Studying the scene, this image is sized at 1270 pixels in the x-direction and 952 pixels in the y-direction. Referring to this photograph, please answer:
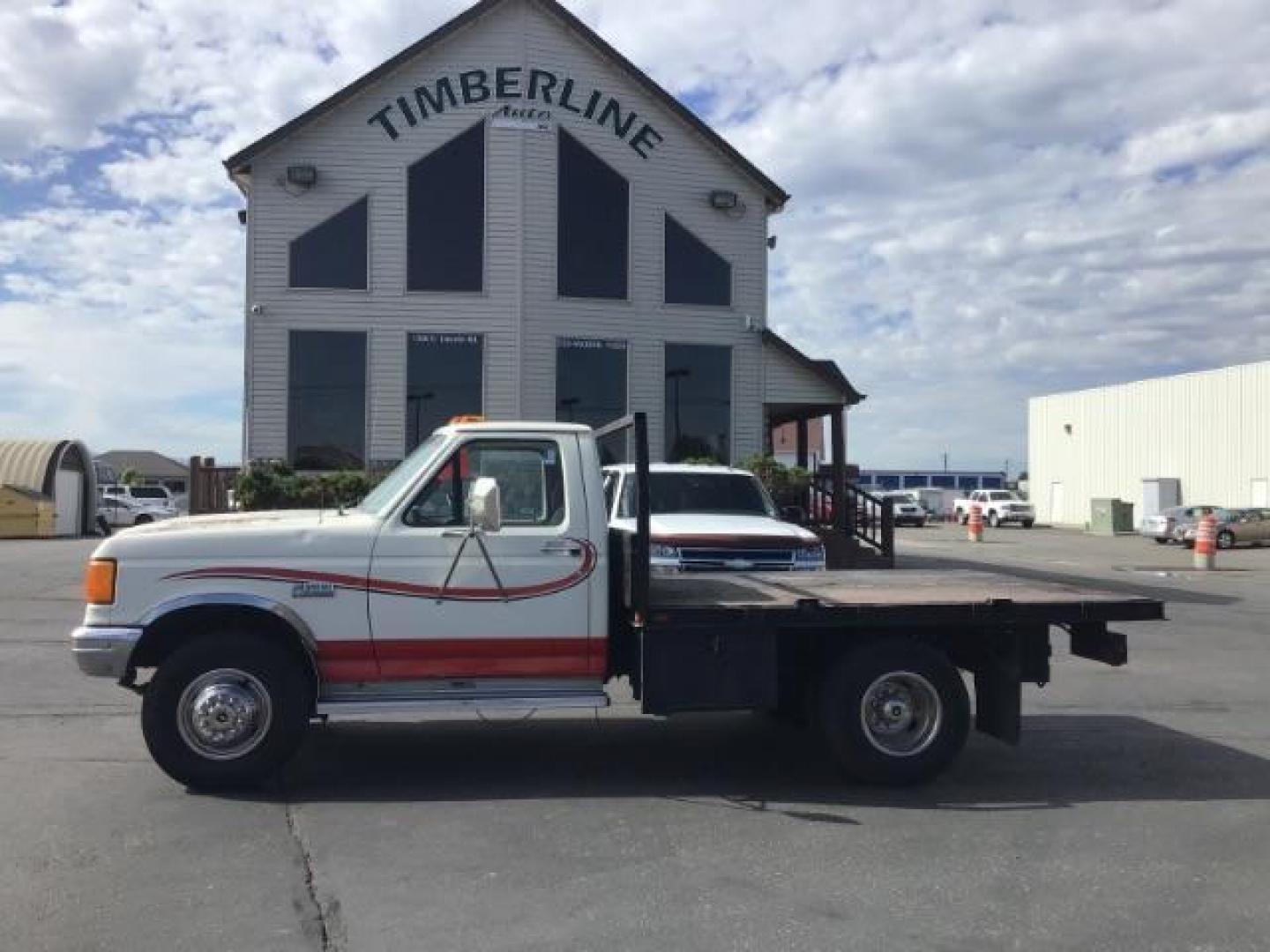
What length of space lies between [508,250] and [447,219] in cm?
117

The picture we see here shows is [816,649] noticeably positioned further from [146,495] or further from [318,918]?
[146,495]

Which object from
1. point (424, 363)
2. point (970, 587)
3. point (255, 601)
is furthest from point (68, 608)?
point (970, 587)

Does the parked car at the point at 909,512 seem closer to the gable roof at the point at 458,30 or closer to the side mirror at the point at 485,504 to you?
the gable roof at the point at 458,30

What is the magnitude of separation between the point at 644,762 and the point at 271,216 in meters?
15.0

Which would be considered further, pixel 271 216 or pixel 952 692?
pixel 271 216

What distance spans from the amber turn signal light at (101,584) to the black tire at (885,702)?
12.9 feet

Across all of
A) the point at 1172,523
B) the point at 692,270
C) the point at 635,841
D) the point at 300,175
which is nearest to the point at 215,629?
the point at 635,841

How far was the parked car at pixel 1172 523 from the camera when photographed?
1448 inches

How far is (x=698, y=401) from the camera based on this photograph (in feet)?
69.5

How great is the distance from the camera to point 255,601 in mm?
6559

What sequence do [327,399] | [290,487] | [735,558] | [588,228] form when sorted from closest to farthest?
[735,558], [290,487], [327,399], [588,228]

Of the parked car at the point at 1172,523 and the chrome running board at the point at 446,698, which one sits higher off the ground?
the parked car at the point at 1172,523

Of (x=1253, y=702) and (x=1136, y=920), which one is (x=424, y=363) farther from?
(x=1136, y=920)

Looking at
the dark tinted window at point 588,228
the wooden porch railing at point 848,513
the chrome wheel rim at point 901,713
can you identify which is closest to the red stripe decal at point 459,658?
the chrome wheel rim at point 901,713
